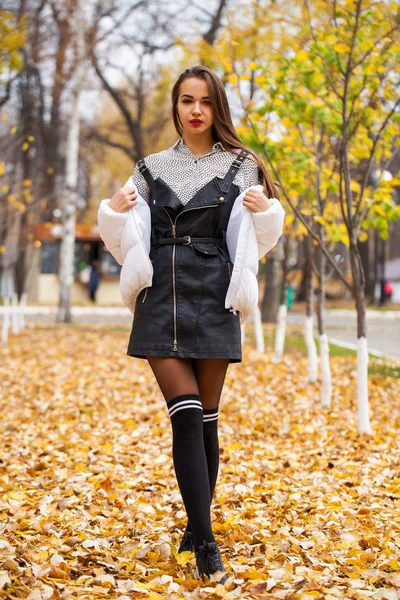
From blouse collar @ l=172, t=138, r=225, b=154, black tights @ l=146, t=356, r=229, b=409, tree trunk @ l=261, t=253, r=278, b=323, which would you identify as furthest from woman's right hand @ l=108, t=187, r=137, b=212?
tree trunk @ l=261, t=253, r=278, b=323

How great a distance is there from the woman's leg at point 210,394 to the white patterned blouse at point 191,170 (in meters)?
0.70

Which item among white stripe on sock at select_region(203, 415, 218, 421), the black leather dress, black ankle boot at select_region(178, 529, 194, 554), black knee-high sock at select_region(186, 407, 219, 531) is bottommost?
black ankle boot at select_region(178, 529, 194, 554)

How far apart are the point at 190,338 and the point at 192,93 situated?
1034mm

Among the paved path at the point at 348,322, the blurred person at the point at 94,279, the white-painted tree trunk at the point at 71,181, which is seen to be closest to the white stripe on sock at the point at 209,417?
the paved path at the point at 348,322

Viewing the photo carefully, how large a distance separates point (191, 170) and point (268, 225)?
1.33 feet

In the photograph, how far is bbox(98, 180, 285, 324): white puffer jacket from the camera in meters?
3.35

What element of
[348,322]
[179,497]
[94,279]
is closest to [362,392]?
[179,497]

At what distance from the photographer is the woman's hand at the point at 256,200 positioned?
337 centimetres

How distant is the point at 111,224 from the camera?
133 inches

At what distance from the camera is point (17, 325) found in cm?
1666

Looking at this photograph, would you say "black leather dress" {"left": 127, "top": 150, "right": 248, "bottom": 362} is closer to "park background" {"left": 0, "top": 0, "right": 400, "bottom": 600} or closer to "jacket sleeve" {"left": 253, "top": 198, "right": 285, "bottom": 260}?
"jacket sleeve" {"left": 253, "top": 198, "right": 285, "bottom": 260}

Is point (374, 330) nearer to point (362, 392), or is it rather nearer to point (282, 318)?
point (282, 318)

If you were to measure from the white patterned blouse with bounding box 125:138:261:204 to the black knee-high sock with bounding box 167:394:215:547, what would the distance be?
0.86 m

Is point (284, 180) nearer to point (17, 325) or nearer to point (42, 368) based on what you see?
point (42, 368)
